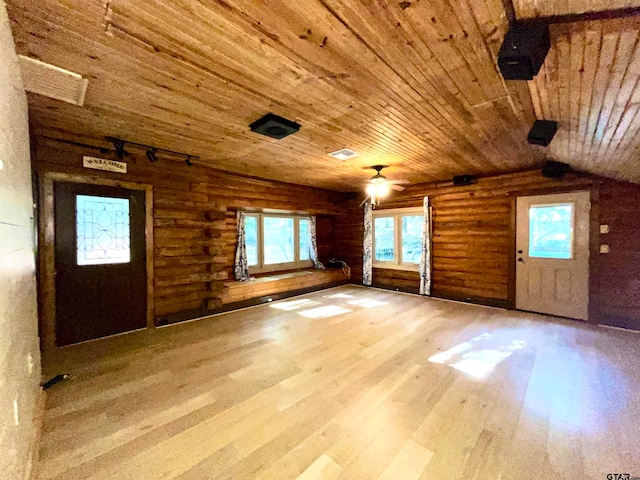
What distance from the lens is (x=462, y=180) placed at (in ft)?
16.9

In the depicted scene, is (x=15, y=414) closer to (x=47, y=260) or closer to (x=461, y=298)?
(x=47, y=260)

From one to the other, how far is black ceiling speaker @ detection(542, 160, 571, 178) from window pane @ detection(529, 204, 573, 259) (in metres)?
0.57

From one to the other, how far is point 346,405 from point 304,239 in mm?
4961

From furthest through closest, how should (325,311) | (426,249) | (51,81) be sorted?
(426,249) → (325,311) → (51,81)

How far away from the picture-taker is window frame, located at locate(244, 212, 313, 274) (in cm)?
584

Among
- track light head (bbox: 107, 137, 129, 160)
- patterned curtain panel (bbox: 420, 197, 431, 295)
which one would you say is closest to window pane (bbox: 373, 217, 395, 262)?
patterned curtain panel (bbox: 420, 197, 431, 295)

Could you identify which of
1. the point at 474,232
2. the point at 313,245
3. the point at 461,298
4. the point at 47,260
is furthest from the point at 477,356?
the point at 47,260

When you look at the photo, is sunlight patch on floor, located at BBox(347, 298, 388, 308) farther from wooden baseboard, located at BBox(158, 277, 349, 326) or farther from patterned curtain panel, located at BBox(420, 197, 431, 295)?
wooden baseboard, located at BBox(158, 277, 349, 326)

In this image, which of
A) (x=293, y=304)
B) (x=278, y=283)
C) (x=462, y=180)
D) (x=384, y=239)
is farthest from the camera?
(x=384, y=239)

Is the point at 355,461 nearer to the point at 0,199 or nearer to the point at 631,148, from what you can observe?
the point at 0,199

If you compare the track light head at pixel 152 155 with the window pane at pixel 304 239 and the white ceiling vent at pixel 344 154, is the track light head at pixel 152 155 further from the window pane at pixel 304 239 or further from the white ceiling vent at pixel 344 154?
the window pane at pixel 304 239

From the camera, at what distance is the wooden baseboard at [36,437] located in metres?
1.48

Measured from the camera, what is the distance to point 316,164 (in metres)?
4.26

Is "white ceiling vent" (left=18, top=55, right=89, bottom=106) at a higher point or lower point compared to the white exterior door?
higher
